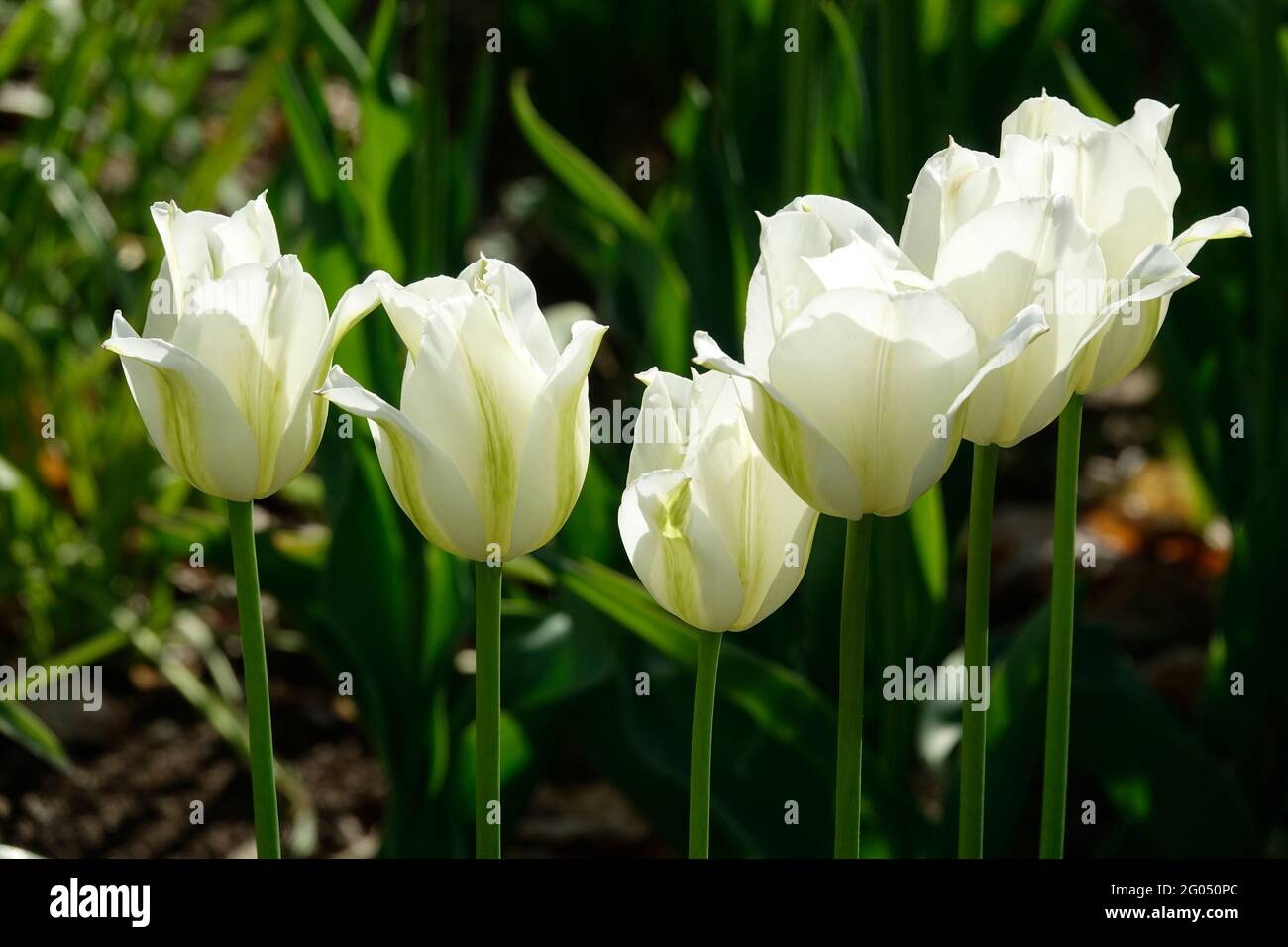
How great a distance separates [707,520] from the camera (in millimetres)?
513

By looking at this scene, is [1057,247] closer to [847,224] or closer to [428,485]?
[847,224]

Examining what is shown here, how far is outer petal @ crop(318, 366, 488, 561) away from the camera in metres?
0.50

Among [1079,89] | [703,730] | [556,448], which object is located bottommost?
[703,730]

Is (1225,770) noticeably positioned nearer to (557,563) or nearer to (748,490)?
(557,563)

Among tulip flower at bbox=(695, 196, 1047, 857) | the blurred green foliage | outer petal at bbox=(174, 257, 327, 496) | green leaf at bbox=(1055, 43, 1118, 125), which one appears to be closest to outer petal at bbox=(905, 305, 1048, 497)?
tulip flower at bbox=(695, 196, 1047, 857)

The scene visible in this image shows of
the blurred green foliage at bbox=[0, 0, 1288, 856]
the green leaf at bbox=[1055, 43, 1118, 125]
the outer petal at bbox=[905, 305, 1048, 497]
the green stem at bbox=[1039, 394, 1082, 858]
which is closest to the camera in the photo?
the outer petal at bbox=[905, 305, 1048, 497]

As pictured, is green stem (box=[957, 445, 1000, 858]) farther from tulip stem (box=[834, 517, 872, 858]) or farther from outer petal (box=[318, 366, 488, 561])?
outer petal (box=[318, 366, 488, 561])

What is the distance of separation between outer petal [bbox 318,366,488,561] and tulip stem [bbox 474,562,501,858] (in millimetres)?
14

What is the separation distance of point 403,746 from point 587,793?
1.41 feet

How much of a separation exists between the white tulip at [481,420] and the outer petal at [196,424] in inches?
2.0

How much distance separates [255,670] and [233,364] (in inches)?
4.4

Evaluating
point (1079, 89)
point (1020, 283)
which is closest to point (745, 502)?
point (1020, 283)

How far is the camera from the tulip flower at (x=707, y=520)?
0.51m

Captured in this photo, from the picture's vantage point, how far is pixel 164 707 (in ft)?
5.36
